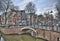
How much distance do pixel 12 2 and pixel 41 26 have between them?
746 millimetres

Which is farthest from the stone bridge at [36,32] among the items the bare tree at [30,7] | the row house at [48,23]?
the bare tree at [30,7]

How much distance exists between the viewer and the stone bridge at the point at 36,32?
112 inches

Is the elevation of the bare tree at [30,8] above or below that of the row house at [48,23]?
above

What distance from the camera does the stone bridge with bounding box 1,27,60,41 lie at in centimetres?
283

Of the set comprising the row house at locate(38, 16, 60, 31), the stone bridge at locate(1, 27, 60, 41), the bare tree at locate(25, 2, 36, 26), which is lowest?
the stone bridge at locate(1, 27, 60, 41)

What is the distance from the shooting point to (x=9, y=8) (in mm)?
2924

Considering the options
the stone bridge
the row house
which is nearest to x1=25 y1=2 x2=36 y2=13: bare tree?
the row house

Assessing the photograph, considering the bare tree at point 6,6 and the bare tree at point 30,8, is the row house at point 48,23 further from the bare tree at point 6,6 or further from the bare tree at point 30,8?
the bare tree at point 6,6

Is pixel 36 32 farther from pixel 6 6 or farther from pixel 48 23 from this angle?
pixel 6 6

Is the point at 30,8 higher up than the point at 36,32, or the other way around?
the point at 30,8

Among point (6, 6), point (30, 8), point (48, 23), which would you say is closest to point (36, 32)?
point (48, 23)

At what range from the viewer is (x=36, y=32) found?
2.93 meters

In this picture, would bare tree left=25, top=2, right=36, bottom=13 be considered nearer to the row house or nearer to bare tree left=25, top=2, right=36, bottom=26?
bare tree left=25, top=2, right=36, bottom=26

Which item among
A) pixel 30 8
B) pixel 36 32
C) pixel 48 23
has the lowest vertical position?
pixel 36 32
